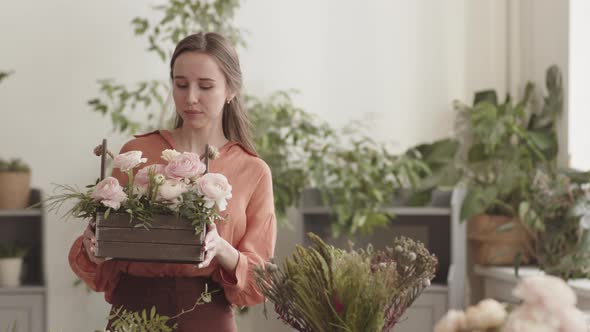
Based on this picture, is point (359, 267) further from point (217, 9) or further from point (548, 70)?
point (548, 70)

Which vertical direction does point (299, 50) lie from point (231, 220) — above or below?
above

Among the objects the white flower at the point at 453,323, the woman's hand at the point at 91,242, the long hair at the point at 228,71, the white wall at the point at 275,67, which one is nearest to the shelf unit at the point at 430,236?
the white wall at the point at 275,67

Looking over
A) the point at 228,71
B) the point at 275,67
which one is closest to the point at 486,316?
the point at 228,71

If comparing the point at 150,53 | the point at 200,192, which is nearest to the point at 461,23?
the point at 150,53

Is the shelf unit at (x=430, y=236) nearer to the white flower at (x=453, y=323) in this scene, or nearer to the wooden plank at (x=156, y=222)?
the wooden plank at (x=156, y=222)

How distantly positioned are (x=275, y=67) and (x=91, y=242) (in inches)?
122

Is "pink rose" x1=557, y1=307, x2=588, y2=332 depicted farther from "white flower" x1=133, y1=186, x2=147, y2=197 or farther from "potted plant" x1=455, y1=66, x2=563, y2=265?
"potted plant" x1=455, y1=66, x2=563, y2=265

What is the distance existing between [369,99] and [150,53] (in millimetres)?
1246

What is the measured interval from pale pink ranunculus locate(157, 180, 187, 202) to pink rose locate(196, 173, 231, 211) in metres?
0.03

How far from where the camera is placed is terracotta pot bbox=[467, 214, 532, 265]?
14.6 ft

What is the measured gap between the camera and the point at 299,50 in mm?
4844

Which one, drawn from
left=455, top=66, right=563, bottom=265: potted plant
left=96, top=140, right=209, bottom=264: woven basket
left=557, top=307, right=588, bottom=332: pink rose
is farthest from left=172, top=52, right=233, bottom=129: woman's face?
left=455, top=66, right=563, bottom=265: potted plant

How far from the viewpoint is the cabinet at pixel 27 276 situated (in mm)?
4188

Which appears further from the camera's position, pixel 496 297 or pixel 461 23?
pixel 461 23
